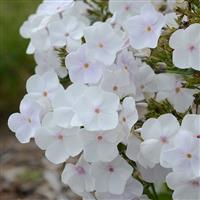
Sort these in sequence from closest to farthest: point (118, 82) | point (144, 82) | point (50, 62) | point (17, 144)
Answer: point (118, 82), point (144, 82), point (50, 62), point (17, 144)

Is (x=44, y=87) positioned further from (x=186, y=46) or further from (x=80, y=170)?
(x=186, y=46)

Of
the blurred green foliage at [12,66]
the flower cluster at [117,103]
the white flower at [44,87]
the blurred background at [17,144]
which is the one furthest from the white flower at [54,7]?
the blurred green foliage at [12,66]

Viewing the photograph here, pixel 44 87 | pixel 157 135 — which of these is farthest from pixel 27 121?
pixel 157 135

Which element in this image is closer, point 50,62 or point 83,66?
point 83,66

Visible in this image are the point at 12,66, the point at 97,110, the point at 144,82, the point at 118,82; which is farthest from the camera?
the point at 12,66

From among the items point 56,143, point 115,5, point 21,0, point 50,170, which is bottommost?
point 21,0

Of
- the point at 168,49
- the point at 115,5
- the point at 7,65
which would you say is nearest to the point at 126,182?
the point at 168,49

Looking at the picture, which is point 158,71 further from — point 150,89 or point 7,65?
point 7,65
